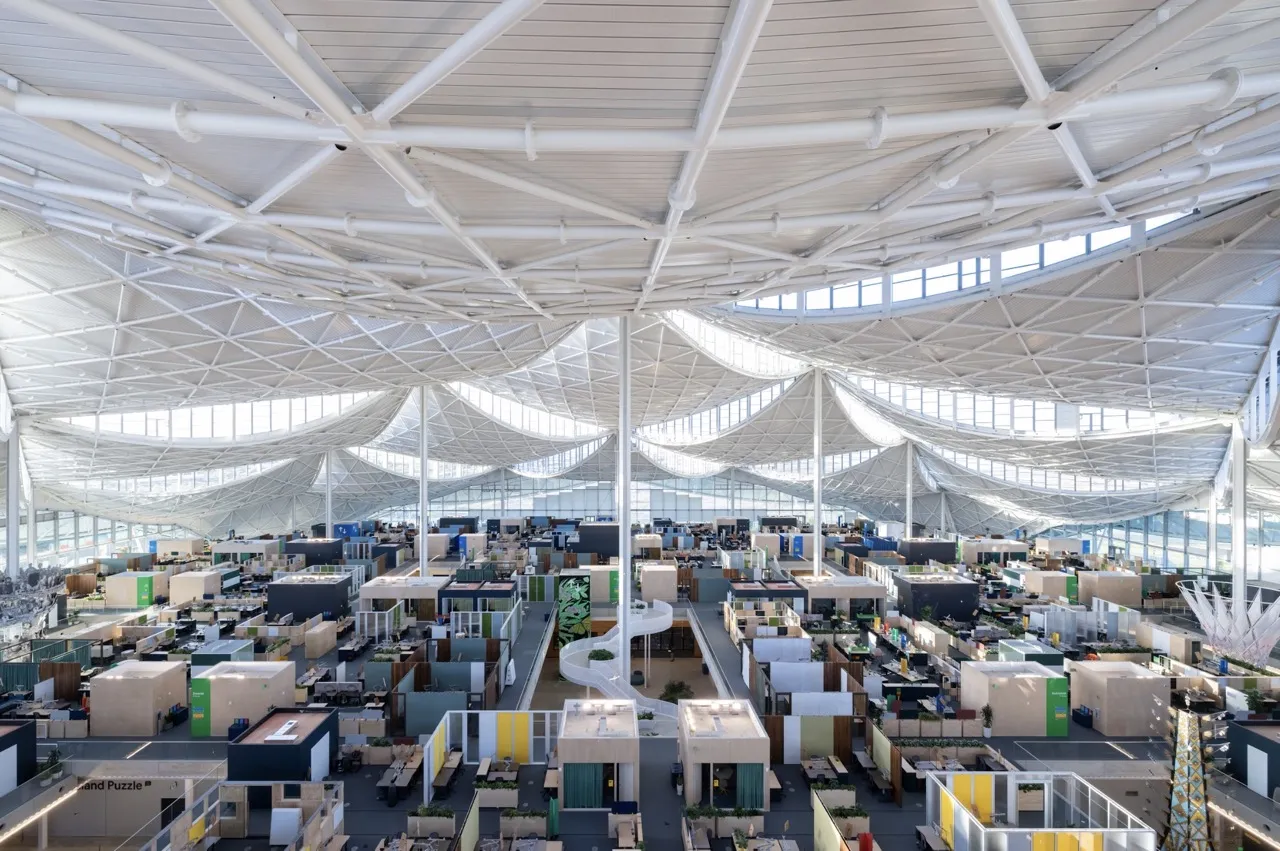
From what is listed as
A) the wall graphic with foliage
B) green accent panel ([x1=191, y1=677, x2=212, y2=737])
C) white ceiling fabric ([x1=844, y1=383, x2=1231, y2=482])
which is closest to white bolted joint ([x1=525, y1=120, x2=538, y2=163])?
green accent panel ([x1=191, y1=677, x2=212, y2=737])

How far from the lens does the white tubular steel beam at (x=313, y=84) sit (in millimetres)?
5974

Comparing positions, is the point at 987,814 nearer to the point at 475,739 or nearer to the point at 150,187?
the point at 475,739

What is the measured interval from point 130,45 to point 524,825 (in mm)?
16093

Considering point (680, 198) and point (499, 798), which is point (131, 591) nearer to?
point (499, 798)

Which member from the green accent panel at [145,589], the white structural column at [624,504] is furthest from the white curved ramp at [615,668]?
the green accent panel at [145,589]

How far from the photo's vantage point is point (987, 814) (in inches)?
703

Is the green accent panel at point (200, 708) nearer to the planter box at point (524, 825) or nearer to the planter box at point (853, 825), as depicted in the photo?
the planter box at point (524, 825)

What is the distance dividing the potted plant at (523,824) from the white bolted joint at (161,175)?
46.4ft

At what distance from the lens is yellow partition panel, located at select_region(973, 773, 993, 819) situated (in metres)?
17.8

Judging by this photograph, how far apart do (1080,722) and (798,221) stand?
2135cm

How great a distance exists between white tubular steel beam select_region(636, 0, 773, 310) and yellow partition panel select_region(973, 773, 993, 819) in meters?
14.9

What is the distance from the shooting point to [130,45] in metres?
6.58

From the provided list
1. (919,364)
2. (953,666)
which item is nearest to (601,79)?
(953,666)

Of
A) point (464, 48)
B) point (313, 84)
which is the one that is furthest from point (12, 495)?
point (464, 48)
